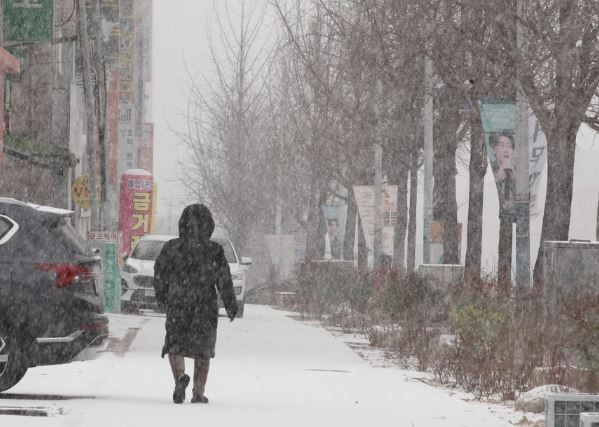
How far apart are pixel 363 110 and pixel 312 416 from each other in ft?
80.0

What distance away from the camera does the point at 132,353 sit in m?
18.5

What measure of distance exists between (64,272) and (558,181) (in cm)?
1224

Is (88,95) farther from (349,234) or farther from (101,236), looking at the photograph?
(349,234)

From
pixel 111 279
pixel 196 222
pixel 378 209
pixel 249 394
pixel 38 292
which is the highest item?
pixel 378 209

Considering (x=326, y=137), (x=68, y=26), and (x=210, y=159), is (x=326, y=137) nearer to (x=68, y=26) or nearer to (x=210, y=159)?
(x=68, y=26)

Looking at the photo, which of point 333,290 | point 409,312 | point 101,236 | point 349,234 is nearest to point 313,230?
point 349,234

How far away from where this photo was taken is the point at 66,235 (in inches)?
484

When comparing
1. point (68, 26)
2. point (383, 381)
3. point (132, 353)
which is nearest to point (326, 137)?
point (68, 26)

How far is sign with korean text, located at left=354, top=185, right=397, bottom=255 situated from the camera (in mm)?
37850

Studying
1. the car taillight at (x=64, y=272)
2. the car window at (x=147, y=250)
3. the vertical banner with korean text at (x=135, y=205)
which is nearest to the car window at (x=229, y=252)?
the car window at (x=147, y=250)

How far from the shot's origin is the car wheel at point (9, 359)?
11.9 metres

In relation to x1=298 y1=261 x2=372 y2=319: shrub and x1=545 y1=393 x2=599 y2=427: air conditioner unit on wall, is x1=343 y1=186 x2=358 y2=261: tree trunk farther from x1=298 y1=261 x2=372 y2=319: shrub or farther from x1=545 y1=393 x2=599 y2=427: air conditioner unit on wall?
x1=545 y1=393 x2=599 y2=427: air conditioner unit on wall

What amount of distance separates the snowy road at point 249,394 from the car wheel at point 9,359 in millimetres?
192

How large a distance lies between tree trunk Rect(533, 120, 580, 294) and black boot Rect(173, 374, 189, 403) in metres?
10.7
